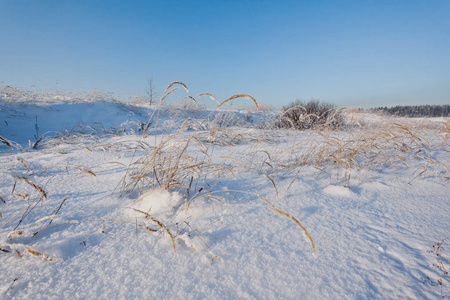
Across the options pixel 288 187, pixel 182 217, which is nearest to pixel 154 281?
pixel 182 217

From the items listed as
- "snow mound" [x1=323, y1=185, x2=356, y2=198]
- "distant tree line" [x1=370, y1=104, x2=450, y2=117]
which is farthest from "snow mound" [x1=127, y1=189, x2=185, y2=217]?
"distant tree line" [x1=370, y1=104, x2=450, y2=117]

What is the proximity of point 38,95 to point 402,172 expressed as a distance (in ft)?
25.7

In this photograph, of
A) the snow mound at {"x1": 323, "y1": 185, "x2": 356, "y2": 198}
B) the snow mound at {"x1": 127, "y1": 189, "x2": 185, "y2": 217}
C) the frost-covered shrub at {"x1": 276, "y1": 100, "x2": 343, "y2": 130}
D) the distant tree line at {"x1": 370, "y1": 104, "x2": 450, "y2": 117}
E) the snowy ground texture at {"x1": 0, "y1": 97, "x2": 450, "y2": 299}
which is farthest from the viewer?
the distant tree line at {"x1": 370, "y1": 104, "x2": 450, "y2": 117}

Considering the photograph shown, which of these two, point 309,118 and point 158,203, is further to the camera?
point 309,118

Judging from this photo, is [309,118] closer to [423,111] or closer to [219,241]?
[219,241]

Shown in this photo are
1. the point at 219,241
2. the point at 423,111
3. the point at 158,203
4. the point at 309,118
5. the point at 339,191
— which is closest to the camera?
the point at 219,241

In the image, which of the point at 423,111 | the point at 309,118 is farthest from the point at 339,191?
the point at 423,111

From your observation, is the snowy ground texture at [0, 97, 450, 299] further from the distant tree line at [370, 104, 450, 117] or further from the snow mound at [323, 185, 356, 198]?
the distant tree line at [370, 104, 450, 117]

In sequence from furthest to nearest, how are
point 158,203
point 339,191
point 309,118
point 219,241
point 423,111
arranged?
1. point 423,111
2. point 309,118
3. point 339,191
4. point 158,203
5. point 219,241

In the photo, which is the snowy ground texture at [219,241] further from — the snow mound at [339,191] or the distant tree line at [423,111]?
the distant tree line at [423,111]

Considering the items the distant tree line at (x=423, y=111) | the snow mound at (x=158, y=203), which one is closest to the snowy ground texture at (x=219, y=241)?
the snow mound at (x=158, y=203)

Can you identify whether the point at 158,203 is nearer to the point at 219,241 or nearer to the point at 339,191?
the point at 219,241

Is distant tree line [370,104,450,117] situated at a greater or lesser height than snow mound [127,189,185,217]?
greater

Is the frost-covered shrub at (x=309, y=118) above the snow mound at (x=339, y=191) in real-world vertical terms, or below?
above
